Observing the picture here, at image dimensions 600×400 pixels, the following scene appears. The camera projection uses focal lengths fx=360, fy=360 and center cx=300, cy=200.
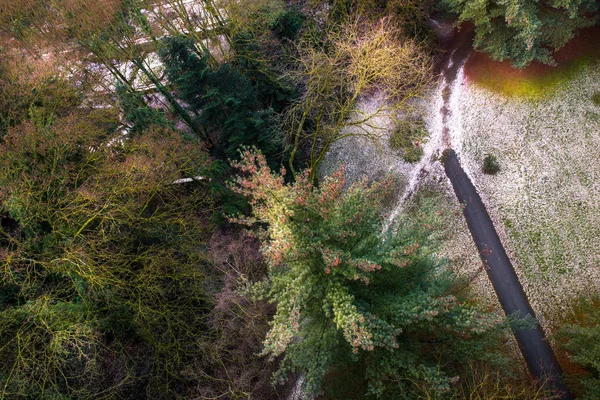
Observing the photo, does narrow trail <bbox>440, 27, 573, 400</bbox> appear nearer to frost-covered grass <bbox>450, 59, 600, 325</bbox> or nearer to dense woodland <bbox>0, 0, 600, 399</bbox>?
frost-covered grass <bbox>450, 59, 600, 325</bbox>

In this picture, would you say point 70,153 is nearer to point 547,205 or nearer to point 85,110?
point 85,110

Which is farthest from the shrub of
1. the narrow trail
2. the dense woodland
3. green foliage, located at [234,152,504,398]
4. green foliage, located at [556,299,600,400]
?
green foliage, located at [234,152,504,398]

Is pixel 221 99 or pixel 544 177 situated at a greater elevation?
pixel 544 177

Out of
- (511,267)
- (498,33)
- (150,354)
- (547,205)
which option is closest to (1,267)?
(150,354)

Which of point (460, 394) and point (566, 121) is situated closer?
point (460, 394)

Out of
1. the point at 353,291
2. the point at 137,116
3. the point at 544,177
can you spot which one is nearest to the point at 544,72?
the point at 544,177

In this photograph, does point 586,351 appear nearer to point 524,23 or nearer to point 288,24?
point 524,23
